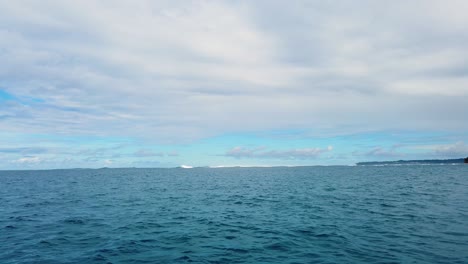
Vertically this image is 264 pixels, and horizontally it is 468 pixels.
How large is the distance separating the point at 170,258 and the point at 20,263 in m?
9.98

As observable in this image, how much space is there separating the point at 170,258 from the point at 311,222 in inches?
678

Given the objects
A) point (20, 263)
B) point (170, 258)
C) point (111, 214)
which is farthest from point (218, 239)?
point (111, 214)

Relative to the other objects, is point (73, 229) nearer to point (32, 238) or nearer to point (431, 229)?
point (32, 238)

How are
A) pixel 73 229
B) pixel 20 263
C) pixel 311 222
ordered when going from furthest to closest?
pixel 311 222 < pixel 73 229 < pixel 20 263

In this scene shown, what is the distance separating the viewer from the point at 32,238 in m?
26.5

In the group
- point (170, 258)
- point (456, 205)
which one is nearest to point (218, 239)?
point (170, 258)

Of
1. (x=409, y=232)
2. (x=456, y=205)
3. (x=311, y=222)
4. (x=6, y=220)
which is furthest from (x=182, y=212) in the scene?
(x=456, y=205)

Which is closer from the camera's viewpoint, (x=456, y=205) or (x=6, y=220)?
(x=6, y=220)

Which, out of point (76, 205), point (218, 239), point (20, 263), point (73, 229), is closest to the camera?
point (20, 263)

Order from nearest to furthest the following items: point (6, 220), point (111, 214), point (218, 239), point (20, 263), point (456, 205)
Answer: point (20, 263) < point (218, 239) < point (6, 220) < point (111, 214) < point (456, 205)

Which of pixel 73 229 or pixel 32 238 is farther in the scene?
pixel 73 229

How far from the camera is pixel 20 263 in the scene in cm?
1992

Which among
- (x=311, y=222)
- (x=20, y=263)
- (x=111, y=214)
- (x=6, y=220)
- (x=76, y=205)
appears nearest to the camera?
(x=20, y=263)

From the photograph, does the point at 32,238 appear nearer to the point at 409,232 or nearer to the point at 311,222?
the point at 311,222
